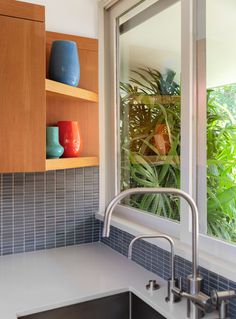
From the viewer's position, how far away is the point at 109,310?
1234mm

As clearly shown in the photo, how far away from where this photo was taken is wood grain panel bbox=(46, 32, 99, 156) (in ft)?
5.66

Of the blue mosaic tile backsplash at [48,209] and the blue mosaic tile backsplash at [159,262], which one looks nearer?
the blue mosaic tile backsplash at [159,262]

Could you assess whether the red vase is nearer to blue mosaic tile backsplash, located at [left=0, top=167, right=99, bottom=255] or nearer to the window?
blue mosaic tile backsplash, located at [left=0, top=167, right=99, bottom=255]

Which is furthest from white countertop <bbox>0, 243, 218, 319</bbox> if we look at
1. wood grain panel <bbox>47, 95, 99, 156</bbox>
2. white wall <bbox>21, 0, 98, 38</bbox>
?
white wall <bbox>21, 0, 98, 38</bbox>

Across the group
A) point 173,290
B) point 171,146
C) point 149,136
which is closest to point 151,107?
point 149,136

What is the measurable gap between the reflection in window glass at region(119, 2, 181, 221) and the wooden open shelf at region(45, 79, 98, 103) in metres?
0.21

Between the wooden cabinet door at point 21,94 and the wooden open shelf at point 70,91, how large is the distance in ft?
0.23

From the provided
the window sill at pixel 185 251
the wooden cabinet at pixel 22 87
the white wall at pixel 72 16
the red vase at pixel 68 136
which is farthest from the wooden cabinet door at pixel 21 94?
the window sill at pixel 185 251

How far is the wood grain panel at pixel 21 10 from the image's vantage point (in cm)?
130

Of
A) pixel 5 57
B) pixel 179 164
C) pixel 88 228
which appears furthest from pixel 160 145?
pixel 5 57

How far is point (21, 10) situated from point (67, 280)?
45.0 inches

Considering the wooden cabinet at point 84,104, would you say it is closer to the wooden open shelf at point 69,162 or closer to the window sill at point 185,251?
the wooden open shelf at point 69,162

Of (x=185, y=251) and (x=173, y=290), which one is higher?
(x=185, y=251)

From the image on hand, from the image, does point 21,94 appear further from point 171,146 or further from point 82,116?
point 171,146
